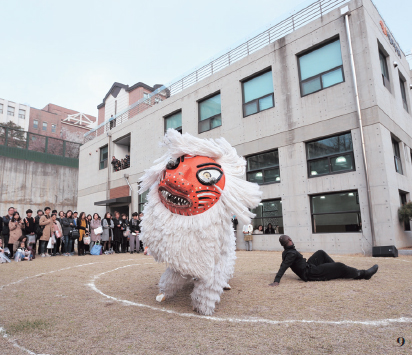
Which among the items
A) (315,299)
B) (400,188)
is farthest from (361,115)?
(315,299)

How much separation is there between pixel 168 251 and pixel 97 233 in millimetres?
8944

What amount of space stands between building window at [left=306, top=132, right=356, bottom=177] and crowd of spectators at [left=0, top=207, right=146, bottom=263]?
7.50m

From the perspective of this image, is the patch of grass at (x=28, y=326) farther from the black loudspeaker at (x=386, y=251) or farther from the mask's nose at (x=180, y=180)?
the black loudspeaker at (x=386, y=251)

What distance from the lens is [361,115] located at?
30.5ft

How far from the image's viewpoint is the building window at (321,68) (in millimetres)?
10227

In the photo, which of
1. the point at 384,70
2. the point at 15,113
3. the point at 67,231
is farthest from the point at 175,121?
the point at 15,113

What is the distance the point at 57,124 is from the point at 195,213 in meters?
54.8

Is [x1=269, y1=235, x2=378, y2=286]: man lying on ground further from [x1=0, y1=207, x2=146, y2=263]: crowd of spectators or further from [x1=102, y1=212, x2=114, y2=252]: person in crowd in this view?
[x1=102, y1=212, x2=114, y2=252]: person in crowd

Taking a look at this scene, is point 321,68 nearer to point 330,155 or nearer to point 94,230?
point 330,155

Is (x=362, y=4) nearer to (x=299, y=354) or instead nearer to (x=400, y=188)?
(x=400, y=188)

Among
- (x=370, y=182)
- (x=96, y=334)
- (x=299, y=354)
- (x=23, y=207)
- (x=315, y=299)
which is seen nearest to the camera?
(x=299, y=354)

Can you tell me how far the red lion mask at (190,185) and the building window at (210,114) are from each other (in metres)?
10.3

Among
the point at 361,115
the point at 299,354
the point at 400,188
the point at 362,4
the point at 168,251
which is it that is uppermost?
the point at 362,4

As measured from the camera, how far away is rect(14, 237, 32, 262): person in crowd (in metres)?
8.81
